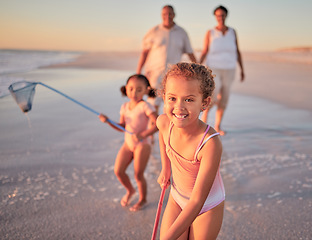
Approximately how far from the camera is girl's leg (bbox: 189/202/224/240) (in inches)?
64.4

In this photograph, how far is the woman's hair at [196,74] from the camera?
1479 millimetres

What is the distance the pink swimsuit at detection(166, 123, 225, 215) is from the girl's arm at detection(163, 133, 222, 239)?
0.40ft

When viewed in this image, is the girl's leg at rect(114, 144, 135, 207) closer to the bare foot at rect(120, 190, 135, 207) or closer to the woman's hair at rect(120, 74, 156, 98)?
the bare foot at rect(120, 190, 135, 207)

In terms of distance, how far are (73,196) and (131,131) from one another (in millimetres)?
887

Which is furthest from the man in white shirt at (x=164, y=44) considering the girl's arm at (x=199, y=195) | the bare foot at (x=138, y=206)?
the girl's arm at (x=199, y=195)

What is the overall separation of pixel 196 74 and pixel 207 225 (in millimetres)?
845

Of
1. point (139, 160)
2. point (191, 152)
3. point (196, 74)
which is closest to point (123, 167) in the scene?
point (139, 160)

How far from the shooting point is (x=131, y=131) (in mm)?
2848

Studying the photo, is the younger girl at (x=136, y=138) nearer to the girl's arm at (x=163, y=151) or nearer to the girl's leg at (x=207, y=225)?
the girl's arm at (x=163, y=151)

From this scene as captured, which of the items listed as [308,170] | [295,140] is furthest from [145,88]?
[295,140]

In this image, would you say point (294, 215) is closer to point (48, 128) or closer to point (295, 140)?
point (295, 140)

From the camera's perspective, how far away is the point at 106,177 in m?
3.36

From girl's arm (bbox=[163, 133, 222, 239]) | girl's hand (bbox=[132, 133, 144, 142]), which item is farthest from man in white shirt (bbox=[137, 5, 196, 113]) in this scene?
girl's arm (bbox=[163, 133, 222, 239])

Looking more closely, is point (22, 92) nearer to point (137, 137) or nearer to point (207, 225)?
point (137, 137)
